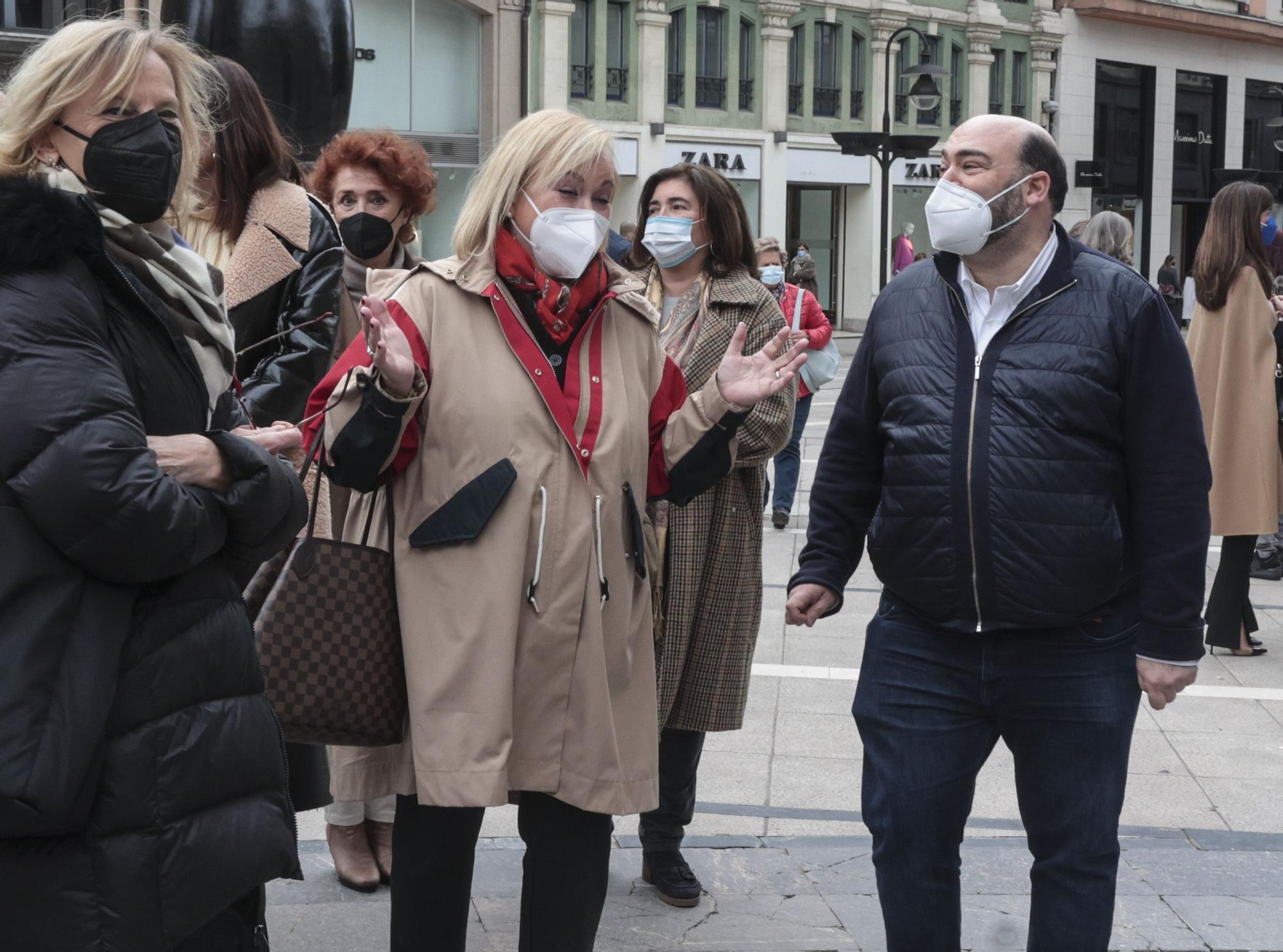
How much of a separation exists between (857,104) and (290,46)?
34.2 m

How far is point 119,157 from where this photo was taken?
8.63ft

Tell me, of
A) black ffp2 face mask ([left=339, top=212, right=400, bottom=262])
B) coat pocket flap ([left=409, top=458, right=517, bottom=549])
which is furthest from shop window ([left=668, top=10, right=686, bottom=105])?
coat pocket flap ([left=409, top=458, right=517, bottom=549])

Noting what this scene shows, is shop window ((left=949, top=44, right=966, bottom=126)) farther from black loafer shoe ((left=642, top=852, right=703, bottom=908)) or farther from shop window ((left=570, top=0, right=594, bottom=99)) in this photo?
black loafer shoe ((left=642, top=852, right=703, bottom=908))

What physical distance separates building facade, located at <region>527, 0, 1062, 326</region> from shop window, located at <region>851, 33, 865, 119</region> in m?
0.03

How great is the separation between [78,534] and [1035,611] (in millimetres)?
1995

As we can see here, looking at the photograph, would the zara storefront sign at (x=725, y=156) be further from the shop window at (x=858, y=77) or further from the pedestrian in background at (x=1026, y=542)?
the pedestrian in background at (x=1026, y=542)

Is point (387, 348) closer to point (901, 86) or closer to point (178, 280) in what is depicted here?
point (178, 280)

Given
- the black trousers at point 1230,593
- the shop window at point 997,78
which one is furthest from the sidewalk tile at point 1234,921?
the shop window at point 997,78

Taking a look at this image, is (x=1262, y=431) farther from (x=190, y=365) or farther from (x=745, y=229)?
(x=190, y=365)

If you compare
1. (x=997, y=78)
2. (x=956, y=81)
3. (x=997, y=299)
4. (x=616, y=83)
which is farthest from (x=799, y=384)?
(x=997, y=78)

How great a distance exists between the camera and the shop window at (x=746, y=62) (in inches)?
1417

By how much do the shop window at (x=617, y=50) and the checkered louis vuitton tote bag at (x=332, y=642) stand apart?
3123 centimetres

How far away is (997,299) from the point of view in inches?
143

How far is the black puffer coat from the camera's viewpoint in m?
2.29
